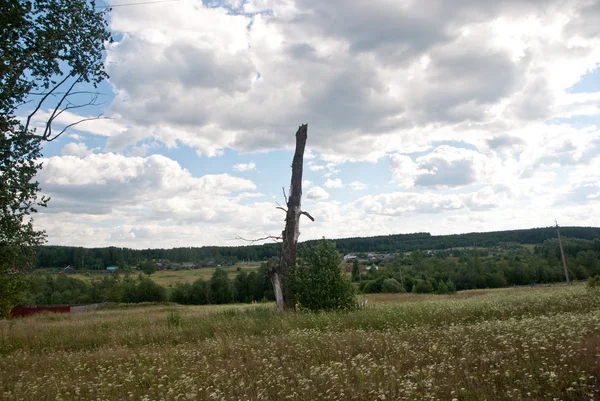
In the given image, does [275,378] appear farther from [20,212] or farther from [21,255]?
[21,255]

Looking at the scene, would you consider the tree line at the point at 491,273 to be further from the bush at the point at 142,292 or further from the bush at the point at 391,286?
the bush at the point at 142,292

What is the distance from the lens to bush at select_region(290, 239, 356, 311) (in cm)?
1630

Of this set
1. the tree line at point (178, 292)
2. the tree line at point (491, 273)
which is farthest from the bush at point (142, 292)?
the tree line at point (491, 273)

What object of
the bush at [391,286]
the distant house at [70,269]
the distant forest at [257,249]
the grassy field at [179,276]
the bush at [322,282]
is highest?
the distant forest at [257,249]

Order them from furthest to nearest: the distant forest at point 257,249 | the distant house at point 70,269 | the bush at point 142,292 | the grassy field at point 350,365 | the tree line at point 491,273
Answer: the distant forest at point 257,249 → the distant house at point 70,269 → the bush at point 142,292 → the tree line at point 491,273 → the grassy field at point 350,365

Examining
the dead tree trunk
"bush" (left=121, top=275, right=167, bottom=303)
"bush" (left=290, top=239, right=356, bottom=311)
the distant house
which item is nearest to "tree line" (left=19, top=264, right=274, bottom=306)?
"bush" (left=121, top=275, right=167, bottom=303)

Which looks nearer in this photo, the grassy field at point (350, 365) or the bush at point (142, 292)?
the grassy field at point (350, 365)

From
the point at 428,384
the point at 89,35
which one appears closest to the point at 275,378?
the point at 428,384

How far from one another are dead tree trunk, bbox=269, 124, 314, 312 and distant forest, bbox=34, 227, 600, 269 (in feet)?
290

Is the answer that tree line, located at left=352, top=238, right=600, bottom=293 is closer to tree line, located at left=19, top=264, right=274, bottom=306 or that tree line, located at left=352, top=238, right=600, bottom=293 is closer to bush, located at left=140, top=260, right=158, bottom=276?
tree line, located at left=19, top=264, right=274, bottom=306

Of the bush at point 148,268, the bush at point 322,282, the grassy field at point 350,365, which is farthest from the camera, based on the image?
the bush at point 148,268

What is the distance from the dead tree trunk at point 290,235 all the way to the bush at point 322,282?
475mm

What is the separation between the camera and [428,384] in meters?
5.98

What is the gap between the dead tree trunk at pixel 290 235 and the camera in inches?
682
